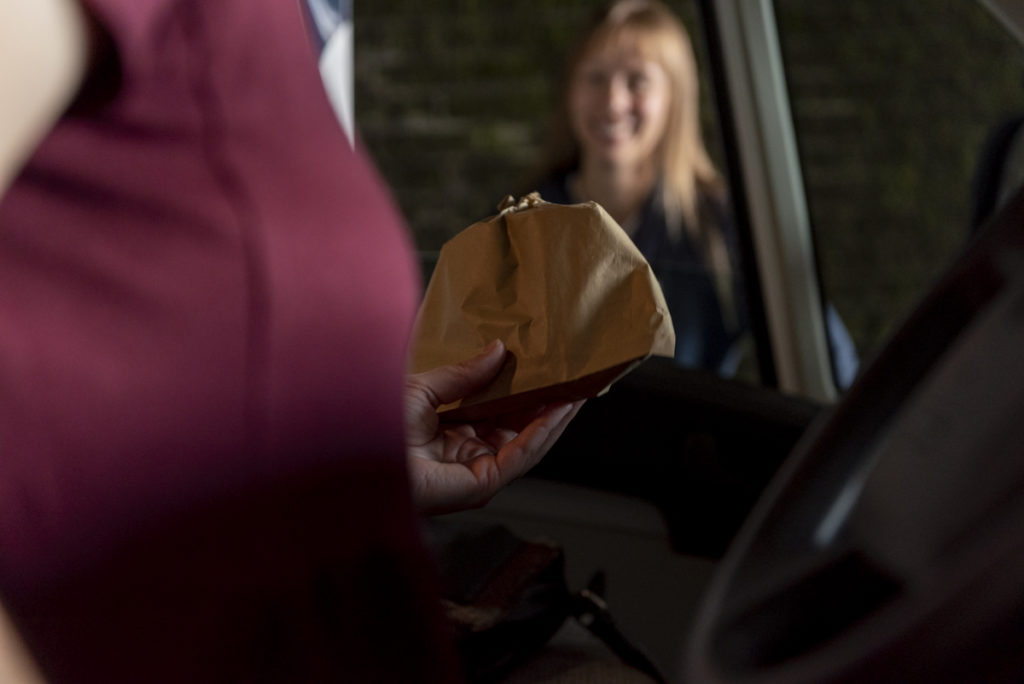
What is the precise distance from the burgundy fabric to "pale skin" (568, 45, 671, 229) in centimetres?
53

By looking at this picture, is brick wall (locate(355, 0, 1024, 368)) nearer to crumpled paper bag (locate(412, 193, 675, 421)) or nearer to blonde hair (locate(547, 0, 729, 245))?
blonde hair (locate(547, 0, 729, 245))

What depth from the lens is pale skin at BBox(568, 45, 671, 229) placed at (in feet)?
3.58

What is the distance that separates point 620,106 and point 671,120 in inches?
6.2

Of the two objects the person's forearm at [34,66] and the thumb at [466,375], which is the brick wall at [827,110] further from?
the person's forearm at [34,66]

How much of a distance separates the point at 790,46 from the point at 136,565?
144 inches

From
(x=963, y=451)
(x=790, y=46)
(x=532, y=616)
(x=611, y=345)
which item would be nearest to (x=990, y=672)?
(x=963, y=451)

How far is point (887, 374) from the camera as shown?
1.86 ft

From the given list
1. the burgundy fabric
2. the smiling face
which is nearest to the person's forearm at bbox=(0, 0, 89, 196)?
the burgundy fabric

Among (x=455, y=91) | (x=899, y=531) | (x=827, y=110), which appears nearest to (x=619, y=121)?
(x=899, y=531)

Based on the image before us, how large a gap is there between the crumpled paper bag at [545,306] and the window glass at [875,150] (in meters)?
3.19

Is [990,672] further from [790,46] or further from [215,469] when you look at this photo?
[790,46]

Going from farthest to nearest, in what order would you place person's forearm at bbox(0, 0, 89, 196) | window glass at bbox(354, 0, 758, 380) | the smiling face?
1. window glass at bbox(354, 0, 758, 380)
2. the smiling face
3. person's forearm at bbox(0, 0, 89, 196)

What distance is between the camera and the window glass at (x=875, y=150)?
3.67 metres

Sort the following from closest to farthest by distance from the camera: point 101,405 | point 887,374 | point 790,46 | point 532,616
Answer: point 101,405, point 887,374, point 532,616, point 790,46
